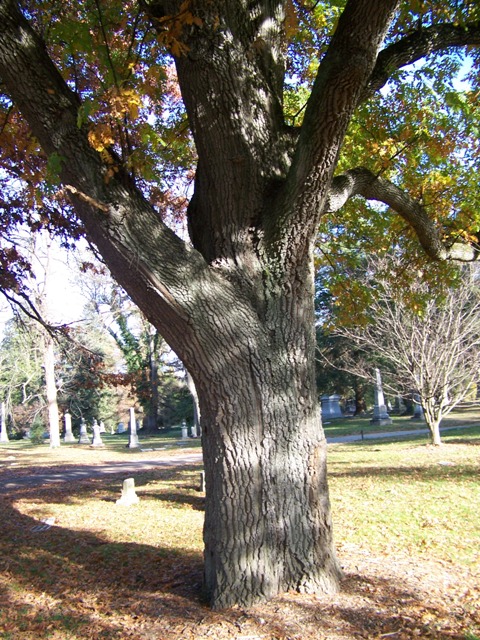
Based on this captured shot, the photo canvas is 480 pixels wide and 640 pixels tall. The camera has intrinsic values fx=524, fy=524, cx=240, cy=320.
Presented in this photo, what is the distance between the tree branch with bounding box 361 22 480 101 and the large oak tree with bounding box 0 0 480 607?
89 centimetres

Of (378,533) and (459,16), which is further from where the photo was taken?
(378,533)

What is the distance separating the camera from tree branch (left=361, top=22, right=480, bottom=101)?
516 cm

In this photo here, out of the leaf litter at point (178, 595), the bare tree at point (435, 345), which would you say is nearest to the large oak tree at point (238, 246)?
the leaf litter at point (178, 595)

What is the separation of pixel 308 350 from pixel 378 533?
A: 3.04 m

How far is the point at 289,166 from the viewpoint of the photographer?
474 centimetres

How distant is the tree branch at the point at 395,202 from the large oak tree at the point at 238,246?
0.76 m

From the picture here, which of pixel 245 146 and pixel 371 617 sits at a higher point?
pixel 245 146

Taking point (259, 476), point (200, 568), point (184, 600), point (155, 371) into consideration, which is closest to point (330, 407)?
point (155, 371)

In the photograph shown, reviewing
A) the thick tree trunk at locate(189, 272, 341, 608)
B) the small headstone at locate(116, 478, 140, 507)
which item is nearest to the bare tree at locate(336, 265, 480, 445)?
the small headstone at locate(116, 478, 140, 507)

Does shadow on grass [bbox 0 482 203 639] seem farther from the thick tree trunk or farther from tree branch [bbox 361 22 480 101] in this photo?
tree branch [bbox 361 22 480 101]

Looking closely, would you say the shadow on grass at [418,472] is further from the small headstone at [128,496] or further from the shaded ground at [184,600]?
the shaded ground at [184,600]

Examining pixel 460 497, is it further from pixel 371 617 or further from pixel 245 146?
pixel 245 146

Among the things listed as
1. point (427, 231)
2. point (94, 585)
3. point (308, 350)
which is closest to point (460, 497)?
point (427, 231)

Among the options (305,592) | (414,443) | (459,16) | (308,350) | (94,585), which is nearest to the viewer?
(305,592)
